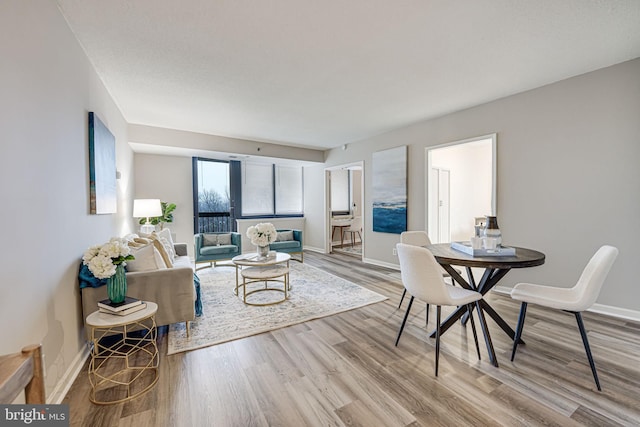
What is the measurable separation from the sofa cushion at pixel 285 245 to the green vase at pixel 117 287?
3.55 m

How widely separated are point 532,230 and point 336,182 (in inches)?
202

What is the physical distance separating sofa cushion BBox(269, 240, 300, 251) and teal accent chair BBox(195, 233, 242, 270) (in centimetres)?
70

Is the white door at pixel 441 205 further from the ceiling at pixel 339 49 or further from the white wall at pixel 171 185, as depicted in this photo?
the white wall at pixel 171 185

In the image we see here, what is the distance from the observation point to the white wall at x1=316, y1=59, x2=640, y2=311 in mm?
2734

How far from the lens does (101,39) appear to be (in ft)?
7.41

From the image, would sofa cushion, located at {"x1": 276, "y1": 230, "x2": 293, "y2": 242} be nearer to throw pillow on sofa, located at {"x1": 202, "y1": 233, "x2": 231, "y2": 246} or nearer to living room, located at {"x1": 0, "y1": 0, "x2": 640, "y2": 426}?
throw pillow on sofa, located at {"x1": 202, "y1": 233, "x2": 231, "y2": 246}

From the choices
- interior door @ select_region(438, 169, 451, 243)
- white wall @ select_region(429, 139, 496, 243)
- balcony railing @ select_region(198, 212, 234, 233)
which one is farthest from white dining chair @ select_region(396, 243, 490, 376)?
balcony railing @ select_region(198, 212, 234, 233)

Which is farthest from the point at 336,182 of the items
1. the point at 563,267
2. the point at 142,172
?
the point at 563,267

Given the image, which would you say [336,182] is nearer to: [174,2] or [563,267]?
[563,267]

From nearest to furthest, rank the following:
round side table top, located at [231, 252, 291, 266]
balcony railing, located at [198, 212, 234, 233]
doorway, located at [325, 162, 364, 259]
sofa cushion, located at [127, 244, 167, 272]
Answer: sofa cushion, located at [127, 244, 167, 272] → round side table top, located at [231, 252, 291, 266] → balcony railing, located at [198, 212, 234, 233] → doorway, located at [325, 162, 364, 259]

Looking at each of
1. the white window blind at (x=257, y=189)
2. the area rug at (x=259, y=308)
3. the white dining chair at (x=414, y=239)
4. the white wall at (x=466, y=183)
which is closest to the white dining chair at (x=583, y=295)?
the white dining chair at (x=414, y=239)

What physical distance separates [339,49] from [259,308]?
2.89 metres

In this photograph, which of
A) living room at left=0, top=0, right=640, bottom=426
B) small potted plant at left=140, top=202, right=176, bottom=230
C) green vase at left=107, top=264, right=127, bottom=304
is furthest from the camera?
small potted plant at left=140, top=202, right=176, bottom=230

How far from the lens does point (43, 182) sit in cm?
159
